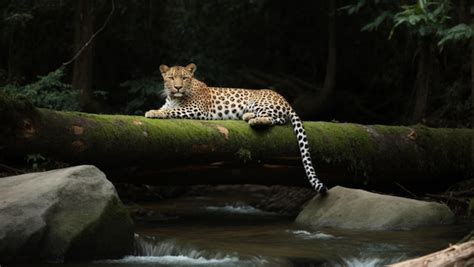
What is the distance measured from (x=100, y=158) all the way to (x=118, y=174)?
73 centimetres

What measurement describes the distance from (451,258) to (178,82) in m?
7.16

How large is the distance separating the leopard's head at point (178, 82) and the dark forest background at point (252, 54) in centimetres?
394

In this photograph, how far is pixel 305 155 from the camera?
10.6 meters

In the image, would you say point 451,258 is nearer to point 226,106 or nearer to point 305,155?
point 305,155

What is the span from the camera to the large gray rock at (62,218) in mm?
7289

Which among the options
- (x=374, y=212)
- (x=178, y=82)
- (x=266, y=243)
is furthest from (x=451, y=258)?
(x=178, y=82)

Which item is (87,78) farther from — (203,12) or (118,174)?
(118,174)

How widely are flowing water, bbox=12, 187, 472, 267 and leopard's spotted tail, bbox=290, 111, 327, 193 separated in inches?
26.9

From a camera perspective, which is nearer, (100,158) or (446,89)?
(100,158)

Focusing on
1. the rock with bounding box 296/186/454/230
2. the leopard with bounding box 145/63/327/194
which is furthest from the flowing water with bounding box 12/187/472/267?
the leopard with bounding box 145/63/327/194

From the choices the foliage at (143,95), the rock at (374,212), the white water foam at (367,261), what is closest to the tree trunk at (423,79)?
the rock at (374,212)

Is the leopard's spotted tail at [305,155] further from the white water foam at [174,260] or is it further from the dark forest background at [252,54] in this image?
the dark forest background at [252,54]

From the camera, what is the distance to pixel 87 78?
1634 centimetres

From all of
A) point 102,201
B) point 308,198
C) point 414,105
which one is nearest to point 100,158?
point 102,201
